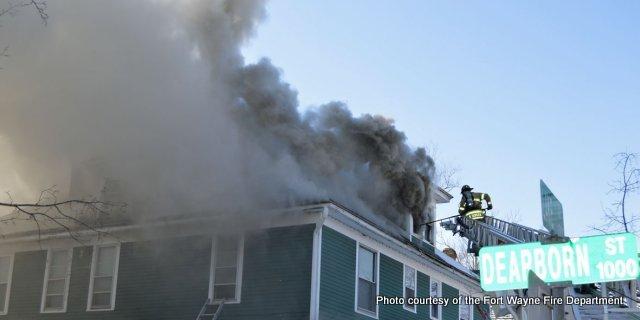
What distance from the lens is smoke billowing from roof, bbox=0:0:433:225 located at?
1316cm

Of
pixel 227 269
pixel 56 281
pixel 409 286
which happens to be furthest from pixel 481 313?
pixel 56 281

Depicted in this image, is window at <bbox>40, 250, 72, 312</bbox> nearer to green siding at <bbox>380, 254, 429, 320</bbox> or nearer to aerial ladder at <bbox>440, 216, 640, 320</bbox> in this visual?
green siding at <bbox>380, 254, 429, 320</bbox>

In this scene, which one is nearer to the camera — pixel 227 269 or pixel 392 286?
pixel 227 269

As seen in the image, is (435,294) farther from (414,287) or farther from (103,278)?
(103,278)

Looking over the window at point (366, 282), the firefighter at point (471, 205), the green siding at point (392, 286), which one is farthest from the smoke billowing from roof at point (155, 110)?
the firefighter at point (471, 205)

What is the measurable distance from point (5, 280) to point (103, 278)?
2858 mm

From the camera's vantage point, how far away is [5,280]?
16.2 metres

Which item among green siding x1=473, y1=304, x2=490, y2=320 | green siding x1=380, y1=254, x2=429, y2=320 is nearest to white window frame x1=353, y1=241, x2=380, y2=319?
green siding x1=380, y1=254, x2=429, y2=320

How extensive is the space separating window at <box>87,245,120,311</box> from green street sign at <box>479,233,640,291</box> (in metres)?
11.4

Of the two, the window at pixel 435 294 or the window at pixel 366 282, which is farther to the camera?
the window at pixel 435 294

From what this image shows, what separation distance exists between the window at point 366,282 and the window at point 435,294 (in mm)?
2770

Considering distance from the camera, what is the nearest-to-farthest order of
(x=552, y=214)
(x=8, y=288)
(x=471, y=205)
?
Result: (x=552, y=214) → (x=471, y=205) → (x=8, y=288)

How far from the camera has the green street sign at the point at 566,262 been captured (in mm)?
4328

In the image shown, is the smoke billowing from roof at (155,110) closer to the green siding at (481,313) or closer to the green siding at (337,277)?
the green siding at (337,277)
